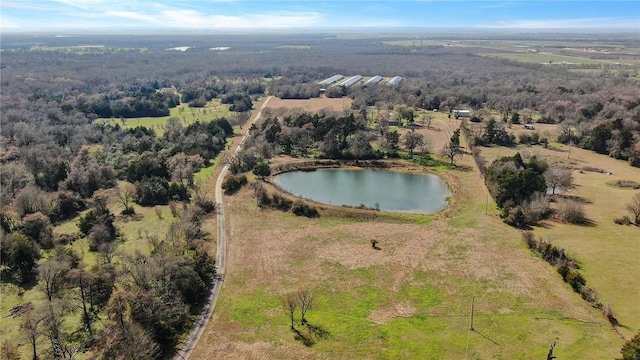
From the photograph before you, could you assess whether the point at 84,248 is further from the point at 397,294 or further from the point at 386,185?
the point at 386,185

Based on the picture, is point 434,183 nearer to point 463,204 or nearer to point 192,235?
point 463,204

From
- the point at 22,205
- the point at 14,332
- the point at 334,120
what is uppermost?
the point at 334,120

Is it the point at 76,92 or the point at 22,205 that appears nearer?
the point at 22,205

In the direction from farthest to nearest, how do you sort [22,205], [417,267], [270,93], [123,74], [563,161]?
[123,74]
[270,93]
[563,161]
[22,205]
[417,267]

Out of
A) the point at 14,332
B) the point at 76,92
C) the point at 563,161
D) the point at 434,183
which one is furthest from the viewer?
the point at 76,92

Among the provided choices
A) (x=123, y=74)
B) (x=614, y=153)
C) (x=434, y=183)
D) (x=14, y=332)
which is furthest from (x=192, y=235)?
(x=123, y=74)

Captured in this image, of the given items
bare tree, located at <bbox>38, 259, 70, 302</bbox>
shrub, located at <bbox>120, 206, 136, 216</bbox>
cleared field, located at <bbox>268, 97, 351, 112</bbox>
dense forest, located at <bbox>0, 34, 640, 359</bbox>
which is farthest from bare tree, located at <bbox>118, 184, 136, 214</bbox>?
cleared field, located at <bbox>268, 97, 351, 112</bbox>

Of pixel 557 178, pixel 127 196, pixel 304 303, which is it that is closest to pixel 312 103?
pixel 127 196

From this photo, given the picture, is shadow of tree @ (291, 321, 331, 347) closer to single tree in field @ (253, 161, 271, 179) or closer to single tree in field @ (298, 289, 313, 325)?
single tree in field @ (298, 289, 313, 325)
